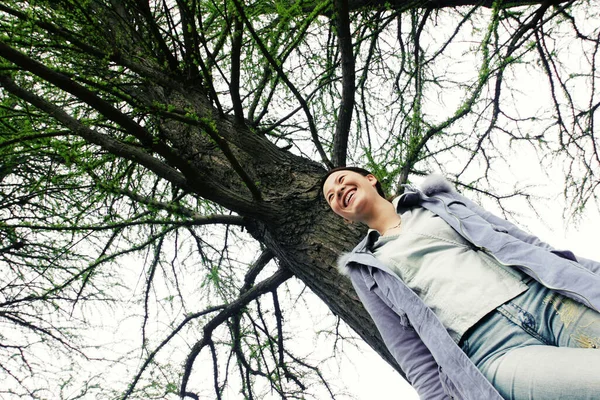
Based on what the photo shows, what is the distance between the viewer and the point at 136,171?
3580 mm

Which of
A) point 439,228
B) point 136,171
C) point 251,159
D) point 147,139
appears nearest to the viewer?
point 439,228

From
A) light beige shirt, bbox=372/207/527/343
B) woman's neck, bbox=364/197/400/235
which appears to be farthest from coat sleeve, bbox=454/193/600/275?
woman's neck, bbox=364/197/400/235

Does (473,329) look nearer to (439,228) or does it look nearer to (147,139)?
(439,228)

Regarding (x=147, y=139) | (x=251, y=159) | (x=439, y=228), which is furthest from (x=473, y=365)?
(x=251, y=159)

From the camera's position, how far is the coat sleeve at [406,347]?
1325 mm

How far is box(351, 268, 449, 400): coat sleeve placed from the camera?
1325 millimetres

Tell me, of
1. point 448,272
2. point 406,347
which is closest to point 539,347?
point 448,272

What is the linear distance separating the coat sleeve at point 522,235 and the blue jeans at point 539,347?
0.20 m

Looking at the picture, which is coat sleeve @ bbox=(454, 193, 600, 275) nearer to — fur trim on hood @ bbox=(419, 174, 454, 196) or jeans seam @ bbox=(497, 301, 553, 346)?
fur trim on hood @ bbox=(419, 174, 454, 196)

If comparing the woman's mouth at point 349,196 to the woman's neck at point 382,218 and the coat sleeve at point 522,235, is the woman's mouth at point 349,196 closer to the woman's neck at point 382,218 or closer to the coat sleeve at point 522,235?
the woman's neck at point 382,218

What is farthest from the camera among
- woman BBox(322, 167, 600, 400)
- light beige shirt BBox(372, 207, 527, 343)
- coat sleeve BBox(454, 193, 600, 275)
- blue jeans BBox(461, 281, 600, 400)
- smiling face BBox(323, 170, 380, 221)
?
smiling face BBox(323, 170, 380, 221)

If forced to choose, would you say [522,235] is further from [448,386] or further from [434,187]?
[448,386]

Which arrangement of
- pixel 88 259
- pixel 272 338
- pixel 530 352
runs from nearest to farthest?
pixel 530 352 < pixel 88 259 < pixel 272 338

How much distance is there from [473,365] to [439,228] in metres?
0.48
